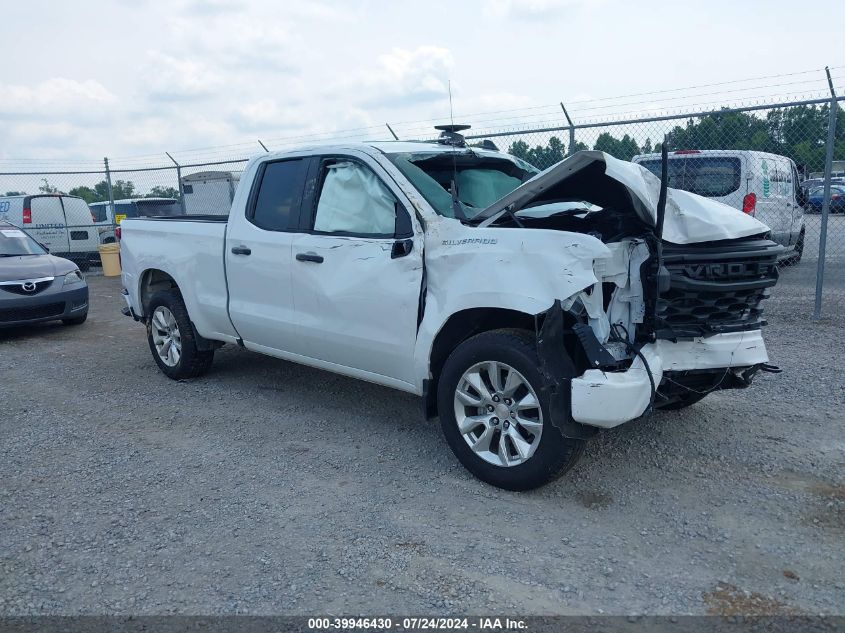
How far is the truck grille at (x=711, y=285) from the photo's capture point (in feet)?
12.4

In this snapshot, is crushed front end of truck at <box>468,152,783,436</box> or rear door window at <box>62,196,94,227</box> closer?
crushed front end of truck at <box>468,152,783,436</box>

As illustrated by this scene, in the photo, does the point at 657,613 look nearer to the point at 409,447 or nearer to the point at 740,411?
the point at 409,447

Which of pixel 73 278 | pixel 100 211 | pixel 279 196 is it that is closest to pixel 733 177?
pixel 279 196

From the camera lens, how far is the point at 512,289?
12.6ft

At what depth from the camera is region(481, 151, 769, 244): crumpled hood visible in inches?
152

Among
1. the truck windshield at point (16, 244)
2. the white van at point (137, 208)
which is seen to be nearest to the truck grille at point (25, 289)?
the truck windshield at point (16, 244)

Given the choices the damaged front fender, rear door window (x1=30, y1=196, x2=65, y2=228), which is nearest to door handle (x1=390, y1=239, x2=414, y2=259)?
the damaged front fender

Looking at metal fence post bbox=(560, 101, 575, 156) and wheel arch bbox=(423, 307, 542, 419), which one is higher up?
metal fence post bbox=(560, 101, 575, 156)

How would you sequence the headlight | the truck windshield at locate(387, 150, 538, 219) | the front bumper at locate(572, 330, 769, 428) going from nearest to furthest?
the front bumper at locate(572, 330, 769, 428)
the truck windshield at locate(387, 150, 538, 219)
the headlight

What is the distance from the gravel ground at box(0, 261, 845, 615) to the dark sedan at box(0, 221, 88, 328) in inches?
120

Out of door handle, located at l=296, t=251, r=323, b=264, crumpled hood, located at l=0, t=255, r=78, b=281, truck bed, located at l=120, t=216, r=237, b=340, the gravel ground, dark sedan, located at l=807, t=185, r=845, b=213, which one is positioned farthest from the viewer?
dark sedan, located at l=807, t=185, r=845, b=213

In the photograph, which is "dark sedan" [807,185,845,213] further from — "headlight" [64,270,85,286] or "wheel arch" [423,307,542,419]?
"headlight" [64,270,85,286]

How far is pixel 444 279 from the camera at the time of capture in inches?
165

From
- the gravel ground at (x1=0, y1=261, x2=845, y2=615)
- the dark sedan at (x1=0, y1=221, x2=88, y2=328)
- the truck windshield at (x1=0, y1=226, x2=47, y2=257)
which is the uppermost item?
the truck windshield at (x1=0, y1=226, x2=47, y2=257)
